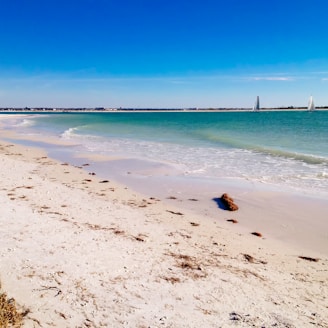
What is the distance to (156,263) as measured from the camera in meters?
5.28

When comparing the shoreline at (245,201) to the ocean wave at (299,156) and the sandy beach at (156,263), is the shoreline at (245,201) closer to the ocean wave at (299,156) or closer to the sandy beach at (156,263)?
the sandy beach at (156,263)

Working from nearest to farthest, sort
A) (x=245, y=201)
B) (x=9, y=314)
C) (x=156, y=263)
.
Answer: (x=9, y=314), (x=156, y=263), (x=245, y=201)

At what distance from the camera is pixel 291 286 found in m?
4.85

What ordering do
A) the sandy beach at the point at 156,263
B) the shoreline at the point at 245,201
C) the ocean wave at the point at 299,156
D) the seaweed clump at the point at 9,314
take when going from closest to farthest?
the seaweed clump at the point at 9,314
the sandy beach at the point at 156,263
the shoreline at the point at 245,201
the ocean wave at the point at 299,156

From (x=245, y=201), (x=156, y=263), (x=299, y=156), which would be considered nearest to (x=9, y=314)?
(x=156, y=263)

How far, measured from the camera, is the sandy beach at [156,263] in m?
3.98

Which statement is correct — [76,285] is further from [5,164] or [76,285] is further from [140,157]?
[140,157]

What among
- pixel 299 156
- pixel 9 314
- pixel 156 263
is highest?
pixel 9 314

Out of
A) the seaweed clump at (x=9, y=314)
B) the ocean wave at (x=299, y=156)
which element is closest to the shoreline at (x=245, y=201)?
the seaweed clump at (x=9, y=314)

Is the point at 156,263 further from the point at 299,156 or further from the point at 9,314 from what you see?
the point at 299,156

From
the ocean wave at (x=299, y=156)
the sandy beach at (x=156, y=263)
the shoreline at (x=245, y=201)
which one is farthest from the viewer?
the ocean wave at (x=299, y=156)

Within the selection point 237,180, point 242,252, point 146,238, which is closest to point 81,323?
point 146,238

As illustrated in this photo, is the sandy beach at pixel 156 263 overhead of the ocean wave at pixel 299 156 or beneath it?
overhead

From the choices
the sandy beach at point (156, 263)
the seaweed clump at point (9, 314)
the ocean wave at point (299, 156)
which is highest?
the seaweed clump at point (9, 314)
